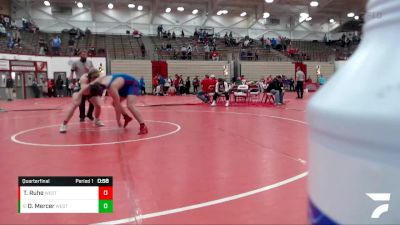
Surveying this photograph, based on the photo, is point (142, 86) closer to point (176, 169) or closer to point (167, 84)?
point (167, 84)

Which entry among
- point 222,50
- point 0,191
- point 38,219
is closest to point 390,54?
point 38,219

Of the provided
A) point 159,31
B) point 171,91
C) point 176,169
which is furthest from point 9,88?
point 176,169

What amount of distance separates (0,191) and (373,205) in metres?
3.20

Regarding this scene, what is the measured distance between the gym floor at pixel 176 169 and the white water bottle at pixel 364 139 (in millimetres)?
1664

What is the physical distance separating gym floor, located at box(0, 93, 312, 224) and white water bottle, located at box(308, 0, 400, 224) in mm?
1664

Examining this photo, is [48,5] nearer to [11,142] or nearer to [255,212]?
[11,142]

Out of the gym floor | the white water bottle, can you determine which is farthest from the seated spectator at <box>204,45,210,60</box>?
the white water bottle

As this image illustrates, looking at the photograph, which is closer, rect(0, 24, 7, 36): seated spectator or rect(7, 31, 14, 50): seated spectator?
rect(7, 31, 14, 50): seated spectator

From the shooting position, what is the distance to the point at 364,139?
0.71 meters

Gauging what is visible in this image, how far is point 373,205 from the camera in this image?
69 centimetres

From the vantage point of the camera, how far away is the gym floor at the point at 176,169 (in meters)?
2.48

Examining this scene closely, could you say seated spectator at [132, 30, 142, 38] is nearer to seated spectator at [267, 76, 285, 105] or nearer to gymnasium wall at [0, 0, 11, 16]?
gymnasium wall at [0, 0, 11, 16]
